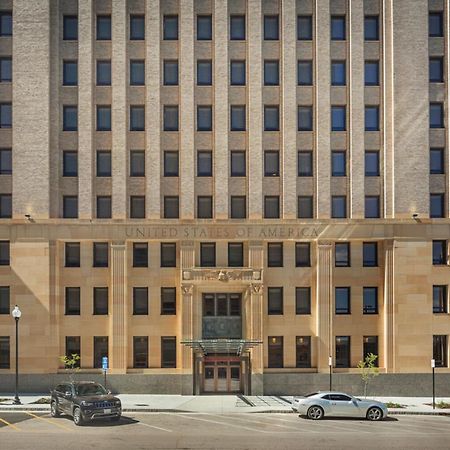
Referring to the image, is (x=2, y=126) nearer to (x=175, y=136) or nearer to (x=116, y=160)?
(x=116, y=160)

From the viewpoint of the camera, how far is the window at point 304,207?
44.9 meters

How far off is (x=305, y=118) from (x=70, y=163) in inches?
657

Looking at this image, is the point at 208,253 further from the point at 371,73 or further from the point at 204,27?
the point at 371,73

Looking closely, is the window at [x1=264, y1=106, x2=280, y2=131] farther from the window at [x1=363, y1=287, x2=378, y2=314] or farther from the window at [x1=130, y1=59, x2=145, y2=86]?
the window at [x1=363, y1=287, x2=378, y2=314]

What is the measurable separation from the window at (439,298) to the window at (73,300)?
24530 millimetres

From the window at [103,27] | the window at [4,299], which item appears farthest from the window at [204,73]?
the window at [4,299]

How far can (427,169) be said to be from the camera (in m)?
44.2

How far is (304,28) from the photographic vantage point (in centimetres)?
4541

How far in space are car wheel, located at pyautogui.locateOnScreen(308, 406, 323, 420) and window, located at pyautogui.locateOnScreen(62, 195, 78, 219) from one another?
21.2 m

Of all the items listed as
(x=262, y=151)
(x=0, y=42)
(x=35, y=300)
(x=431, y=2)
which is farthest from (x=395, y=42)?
(x=35, y=300)

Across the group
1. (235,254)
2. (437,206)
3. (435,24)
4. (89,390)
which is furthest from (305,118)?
(89,390)

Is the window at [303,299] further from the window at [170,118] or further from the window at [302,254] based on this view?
the window at [170,118]

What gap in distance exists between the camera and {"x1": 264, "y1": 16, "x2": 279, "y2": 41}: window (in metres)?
45.4

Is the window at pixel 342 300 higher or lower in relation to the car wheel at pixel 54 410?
higher
